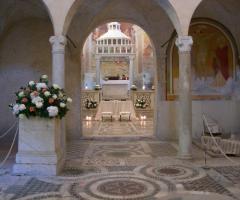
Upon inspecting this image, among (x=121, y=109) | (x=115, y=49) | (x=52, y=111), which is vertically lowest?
(x=52, y=111)

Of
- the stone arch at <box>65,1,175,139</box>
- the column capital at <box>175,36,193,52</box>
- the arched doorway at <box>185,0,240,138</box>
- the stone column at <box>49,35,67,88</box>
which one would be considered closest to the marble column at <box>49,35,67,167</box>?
the stone column at <box>49,35,67,88</box>

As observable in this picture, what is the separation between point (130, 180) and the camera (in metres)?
6.61

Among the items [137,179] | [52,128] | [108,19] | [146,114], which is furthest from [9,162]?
[146,114]

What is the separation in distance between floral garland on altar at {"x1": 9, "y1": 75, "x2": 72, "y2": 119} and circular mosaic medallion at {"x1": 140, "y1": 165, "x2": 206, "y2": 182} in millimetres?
2342

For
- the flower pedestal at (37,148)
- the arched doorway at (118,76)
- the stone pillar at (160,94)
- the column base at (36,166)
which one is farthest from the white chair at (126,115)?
the column base at (36,166)

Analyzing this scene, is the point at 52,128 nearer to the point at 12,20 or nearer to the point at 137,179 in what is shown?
the point at 137,179

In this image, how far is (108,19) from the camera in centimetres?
1270

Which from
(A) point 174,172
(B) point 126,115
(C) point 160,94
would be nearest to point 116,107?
(B) point 126,115

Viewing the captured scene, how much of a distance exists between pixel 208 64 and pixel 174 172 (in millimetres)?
6214

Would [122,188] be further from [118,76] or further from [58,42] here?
[118,76]

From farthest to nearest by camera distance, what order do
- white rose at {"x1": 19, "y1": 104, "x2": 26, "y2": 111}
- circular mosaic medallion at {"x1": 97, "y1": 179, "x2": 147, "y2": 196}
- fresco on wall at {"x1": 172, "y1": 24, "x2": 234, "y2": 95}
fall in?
fresco on wall at {"x1": 172, "y1": 24, "x2": 234, "y2": 95}
white rose at {"x1": 19, "y1": 104, "x2": 26, "y2": 111}
circular mosaic medallion at {"x1": 97, "y1": 179, "x2": 147, "y2": 196}

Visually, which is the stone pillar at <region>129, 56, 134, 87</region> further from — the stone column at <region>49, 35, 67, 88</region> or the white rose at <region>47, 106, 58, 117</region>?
the white rose at <region>47, 106, 58, 117</region>

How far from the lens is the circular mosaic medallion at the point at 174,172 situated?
6.79 m

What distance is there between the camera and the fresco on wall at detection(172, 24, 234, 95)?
1210 cm
